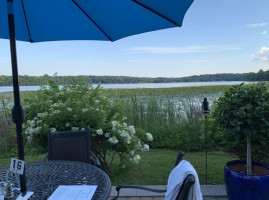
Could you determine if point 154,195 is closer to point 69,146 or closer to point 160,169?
point 160,169

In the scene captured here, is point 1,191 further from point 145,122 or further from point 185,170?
point 145,122

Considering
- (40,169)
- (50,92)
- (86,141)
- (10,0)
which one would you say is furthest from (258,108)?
(50,92)

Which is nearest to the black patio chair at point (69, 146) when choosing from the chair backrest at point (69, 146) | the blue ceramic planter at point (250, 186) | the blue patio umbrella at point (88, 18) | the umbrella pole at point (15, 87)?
the chair backrest at point (69, 146)

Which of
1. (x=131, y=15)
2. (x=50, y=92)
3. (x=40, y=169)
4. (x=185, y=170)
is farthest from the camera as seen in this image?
(x=50, y=92)

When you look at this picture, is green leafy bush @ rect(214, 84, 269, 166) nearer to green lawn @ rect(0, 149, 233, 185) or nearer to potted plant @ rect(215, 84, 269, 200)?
potted plant @ rect(215, 84, 269, 200)

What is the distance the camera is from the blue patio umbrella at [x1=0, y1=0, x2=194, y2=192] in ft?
4.86

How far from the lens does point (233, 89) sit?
2.34 m

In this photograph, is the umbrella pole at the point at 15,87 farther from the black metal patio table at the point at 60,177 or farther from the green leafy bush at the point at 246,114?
the green leafy bush at the point at 246,114

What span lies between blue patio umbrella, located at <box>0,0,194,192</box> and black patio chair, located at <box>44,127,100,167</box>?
3.24ft

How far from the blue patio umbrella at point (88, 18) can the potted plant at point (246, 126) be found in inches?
46.1

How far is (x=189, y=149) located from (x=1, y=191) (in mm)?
3785

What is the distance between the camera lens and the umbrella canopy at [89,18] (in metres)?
1.49

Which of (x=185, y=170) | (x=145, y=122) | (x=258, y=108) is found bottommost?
(x=145, y=122)

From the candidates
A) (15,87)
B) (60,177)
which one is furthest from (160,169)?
(15,87)
